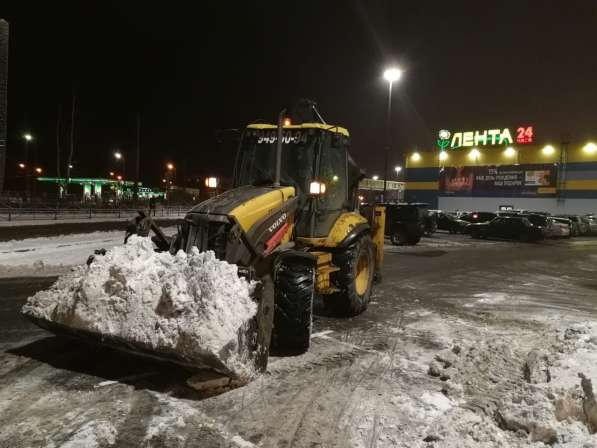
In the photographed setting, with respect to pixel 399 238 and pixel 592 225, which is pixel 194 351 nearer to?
pixel 399 238

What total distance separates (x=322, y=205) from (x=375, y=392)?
3143mm

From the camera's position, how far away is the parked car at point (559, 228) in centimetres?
2722

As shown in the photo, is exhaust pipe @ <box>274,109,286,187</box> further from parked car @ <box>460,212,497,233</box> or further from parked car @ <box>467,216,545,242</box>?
parked car @ <box>460,212,497,233</box>

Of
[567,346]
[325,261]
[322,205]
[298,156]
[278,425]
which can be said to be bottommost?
[278,425]

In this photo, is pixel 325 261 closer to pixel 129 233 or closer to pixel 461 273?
pixel 129 233

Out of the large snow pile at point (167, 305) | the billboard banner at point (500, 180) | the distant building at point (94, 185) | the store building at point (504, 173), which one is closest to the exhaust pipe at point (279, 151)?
the large snow pile at point (167, 305)

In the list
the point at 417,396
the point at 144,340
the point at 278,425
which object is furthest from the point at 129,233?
the point at 417,396

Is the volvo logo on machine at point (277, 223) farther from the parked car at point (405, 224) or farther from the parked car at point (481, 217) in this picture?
the parked car at point (481, 217)

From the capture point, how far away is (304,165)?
6883mm

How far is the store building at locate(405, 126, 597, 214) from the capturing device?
42.5m

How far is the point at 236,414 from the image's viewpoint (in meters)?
4.15

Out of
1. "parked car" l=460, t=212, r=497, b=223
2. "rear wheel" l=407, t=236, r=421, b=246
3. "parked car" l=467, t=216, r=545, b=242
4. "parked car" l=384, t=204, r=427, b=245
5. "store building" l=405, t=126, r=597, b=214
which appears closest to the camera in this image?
"parked car" l=384, t=204, r=427, b=245

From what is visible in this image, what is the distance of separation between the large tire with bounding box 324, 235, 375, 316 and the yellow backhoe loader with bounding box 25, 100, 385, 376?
0.02 m

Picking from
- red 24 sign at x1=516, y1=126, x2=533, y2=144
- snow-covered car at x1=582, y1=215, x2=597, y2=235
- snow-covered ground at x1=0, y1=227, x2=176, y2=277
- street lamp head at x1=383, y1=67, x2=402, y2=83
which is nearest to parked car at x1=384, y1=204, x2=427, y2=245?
street lamp head at x1=383, y1=67, x2=402, y2=83
